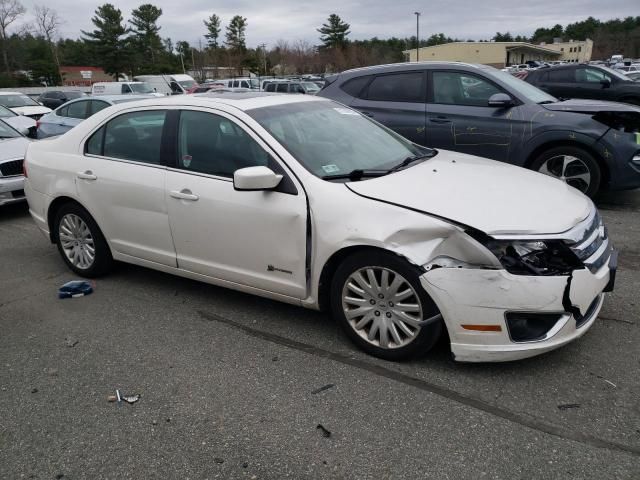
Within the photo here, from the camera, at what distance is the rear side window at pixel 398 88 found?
706 centimetres

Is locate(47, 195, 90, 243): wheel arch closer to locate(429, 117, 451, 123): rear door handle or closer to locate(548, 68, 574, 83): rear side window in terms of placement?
locate(429, 117, 451, 123): rear door handle

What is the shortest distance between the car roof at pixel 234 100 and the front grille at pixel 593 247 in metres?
2.32

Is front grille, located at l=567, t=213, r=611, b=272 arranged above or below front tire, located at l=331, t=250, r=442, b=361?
above

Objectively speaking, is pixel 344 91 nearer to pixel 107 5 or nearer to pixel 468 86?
pixel 468 86

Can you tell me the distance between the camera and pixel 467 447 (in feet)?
8.24

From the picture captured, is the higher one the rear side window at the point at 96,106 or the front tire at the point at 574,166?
the rear side window at the point at 96,106

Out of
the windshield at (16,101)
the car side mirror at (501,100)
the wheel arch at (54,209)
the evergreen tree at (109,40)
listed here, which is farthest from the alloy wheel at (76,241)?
the evergreen tree at (109,40)

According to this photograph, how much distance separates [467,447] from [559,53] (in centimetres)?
11464

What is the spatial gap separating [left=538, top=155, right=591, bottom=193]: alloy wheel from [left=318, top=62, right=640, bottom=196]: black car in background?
11mm

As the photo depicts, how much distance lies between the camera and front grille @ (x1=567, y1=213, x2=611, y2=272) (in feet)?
9.70

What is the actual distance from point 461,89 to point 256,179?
440 cm

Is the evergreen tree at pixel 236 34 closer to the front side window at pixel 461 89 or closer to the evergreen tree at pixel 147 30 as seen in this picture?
the evergreen tree at pixel 147 30

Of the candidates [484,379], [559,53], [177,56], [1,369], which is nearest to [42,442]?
[1,369]

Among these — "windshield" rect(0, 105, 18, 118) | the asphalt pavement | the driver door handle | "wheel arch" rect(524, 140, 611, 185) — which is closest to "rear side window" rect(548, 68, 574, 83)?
"wheel arch" rect(524, 140, 611, 185)
